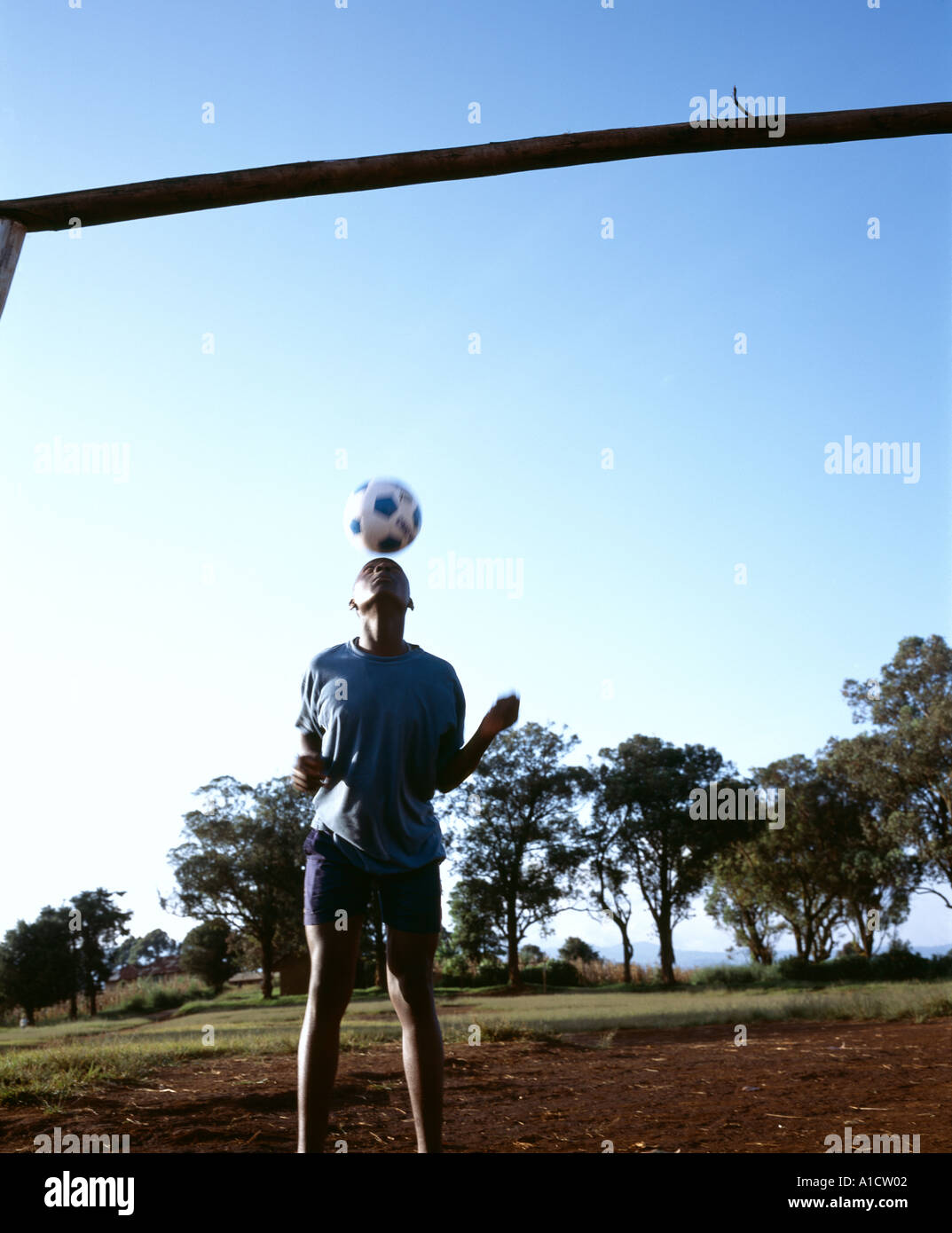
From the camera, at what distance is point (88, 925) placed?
32844 millimetres

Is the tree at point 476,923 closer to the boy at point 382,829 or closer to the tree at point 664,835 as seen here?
the tree at point 664,835

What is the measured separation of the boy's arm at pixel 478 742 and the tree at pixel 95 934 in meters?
30.1

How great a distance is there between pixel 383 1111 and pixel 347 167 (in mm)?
4722

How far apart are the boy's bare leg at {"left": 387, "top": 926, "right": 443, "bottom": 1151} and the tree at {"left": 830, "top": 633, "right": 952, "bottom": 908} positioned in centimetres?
3249

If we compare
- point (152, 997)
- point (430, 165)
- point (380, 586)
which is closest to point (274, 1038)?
point (380, 586)

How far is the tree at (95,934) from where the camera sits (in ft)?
101

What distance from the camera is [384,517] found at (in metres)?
3.67

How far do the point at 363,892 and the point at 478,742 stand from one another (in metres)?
0.66

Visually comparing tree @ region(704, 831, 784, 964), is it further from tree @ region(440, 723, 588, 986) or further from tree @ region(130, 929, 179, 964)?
tree @ region(130, 929, 179, 964)

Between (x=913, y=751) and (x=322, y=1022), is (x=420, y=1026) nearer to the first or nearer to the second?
(x=322, y=1022)

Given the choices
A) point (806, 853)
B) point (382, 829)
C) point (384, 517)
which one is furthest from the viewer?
point (806, 853)

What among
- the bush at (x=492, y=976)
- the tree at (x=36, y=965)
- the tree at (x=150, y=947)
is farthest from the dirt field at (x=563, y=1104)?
the tree at (x=150, y=947)
